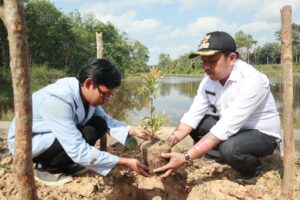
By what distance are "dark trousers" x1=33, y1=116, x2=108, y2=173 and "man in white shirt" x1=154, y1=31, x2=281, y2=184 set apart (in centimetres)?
67

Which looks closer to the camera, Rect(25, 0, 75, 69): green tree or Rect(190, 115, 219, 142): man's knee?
Rect(190, 115, 219, 142): man's knee

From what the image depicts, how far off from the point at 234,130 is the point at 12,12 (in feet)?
6.48

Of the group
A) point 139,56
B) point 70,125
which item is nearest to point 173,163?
point 70,125

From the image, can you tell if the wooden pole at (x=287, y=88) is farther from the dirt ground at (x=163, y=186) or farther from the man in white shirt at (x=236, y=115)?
the dirt ground at (x=163, y=186)

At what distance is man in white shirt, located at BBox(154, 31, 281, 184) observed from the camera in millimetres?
2812

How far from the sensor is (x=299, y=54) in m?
54.4

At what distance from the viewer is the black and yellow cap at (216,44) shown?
9.25 feet

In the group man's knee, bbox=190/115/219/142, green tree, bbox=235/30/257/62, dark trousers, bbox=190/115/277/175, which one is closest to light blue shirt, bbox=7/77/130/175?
dark trousers, bbox=190/115/277/175

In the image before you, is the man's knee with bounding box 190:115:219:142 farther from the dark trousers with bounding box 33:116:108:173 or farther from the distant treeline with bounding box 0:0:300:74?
the distant treeline with bounding box 0:0:300:74

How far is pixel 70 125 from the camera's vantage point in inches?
101

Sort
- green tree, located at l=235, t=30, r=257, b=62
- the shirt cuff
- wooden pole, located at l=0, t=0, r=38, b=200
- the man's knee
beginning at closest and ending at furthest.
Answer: wooden pole, located at l=0, t=0, r=38, b=200 < the shirt cuff < the man's knee < green tree, located at l=235, t=30, r=257, b=62

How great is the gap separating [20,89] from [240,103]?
70.5 inches

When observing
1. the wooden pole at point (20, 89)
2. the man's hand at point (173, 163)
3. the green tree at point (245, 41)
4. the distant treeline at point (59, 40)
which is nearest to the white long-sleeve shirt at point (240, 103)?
the man's hand at point (173, 163)

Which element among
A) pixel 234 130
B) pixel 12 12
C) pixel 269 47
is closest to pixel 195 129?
pixel 234 130
